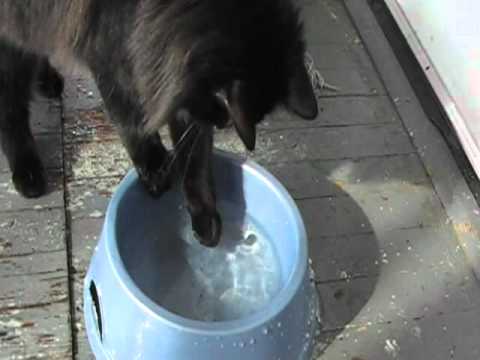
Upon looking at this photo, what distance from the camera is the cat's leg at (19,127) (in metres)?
1.25

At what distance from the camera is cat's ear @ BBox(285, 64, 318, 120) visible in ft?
3.03

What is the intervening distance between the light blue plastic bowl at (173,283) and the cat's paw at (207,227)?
61 millimetres

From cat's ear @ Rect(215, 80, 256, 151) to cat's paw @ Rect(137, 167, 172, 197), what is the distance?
0.36 m

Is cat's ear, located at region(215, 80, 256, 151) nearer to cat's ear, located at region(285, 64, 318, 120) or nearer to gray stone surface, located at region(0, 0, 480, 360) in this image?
cat's ear, located at region(285, 64, 318, 120)

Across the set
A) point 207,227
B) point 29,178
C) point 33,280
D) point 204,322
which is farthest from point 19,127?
point 204,322

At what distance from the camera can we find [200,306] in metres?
1.30

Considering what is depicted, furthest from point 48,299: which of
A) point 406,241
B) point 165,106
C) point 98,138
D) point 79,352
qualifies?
point 406,241

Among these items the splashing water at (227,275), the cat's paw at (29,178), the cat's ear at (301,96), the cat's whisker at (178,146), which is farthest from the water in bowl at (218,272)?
the cat's ear at (301,96)

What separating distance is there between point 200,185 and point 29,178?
1.07ft

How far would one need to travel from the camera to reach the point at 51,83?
1.49m

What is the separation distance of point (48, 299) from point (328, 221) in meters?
0.52

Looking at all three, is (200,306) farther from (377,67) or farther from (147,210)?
(377,67)

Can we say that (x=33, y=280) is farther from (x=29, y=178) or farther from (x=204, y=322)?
(x=204, y=322)

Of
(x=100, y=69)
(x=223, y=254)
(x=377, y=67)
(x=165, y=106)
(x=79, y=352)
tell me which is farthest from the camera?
(x=377, y=67)
